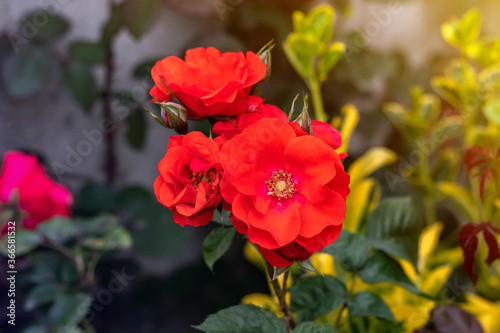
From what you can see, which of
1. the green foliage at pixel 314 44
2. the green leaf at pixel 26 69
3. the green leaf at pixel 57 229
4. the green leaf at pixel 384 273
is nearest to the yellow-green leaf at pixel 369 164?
the green foliage at pixel 314 44

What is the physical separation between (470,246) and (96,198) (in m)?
0.69

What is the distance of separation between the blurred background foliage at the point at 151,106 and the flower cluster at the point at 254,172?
0.37 m

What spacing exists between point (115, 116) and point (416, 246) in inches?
28.2

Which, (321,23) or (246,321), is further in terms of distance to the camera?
(321,23)

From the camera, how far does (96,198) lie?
0.84 metres

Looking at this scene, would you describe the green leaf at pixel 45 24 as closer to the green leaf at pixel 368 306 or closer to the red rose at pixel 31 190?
the red rose at pixel 31 190

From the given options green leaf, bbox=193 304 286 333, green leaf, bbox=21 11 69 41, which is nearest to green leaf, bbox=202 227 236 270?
green leaf, bbox=193 304 286 333

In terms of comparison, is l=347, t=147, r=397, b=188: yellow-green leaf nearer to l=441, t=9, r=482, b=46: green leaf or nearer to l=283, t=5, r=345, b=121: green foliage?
l=283, t=5, r=345, b=121: green foliage

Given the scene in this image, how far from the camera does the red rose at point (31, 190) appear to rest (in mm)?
711

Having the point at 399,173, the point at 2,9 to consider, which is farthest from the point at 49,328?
the point at 399,173

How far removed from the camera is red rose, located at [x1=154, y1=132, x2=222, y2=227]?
0.30 meters

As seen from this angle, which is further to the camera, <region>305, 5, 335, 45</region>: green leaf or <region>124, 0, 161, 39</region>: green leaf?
<region>124, 0, 161, 39</region>: green leaf

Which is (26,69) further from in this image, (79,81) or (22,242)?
(22,242)

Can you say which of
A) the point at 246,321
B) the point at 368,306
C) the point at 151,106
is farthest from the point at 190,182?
the point at 151,106
